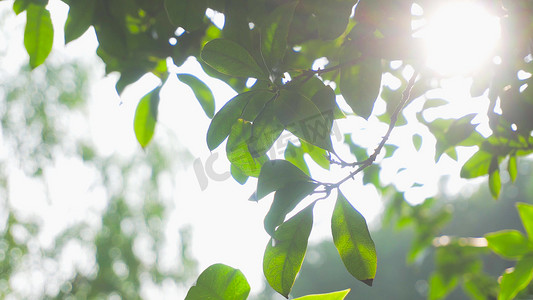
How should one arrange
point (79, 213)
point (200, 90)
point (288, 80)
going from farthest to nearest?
point (79, 213) < point (200, 90) < point (288, 80)

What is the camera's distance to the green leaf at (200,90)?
0.62 metres

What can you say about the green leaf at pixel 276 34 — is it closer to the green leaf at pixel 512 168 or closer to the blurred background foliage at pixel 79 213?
the green leaf at pixel 512 168

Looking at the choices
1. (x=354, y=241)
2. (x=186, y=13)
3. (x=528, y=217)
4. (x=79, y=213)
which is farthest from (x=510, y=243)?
(x=79, y=213)

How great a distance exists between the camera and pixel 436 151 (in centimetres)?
67

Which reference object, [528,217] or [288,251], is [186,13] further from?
[528,217]

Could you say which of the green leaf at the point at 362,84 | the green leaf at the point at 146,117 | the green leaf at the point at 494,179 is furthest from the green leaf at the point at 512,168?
the green leaf at the point at 146,117

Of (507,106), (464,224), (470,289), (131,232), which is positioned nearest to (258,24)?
(507,106)

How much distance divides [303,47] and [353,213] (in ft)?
1.43

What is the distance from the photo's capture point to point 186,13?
0.47 m

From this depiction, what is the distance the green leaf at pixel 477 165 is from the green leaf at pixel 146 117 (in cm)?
59

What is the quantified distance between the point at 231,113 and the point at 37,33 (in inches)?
14.9

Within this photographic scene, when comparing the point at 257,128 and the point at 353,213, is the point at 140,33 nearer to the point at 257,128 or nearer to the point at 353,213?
the point at 257,128

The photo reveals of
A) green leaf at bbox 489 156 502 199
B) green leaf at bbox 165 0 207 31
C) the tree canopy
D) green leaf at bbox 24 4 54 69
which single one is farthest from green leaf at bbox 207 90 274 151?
green leaf at bbox 489 156 502 199

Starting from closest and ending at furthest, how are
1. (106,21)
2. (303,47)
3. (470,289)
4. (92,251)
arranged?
1. (106,21)
2. (303,47)
3. (470,289)
4. (92,251)
